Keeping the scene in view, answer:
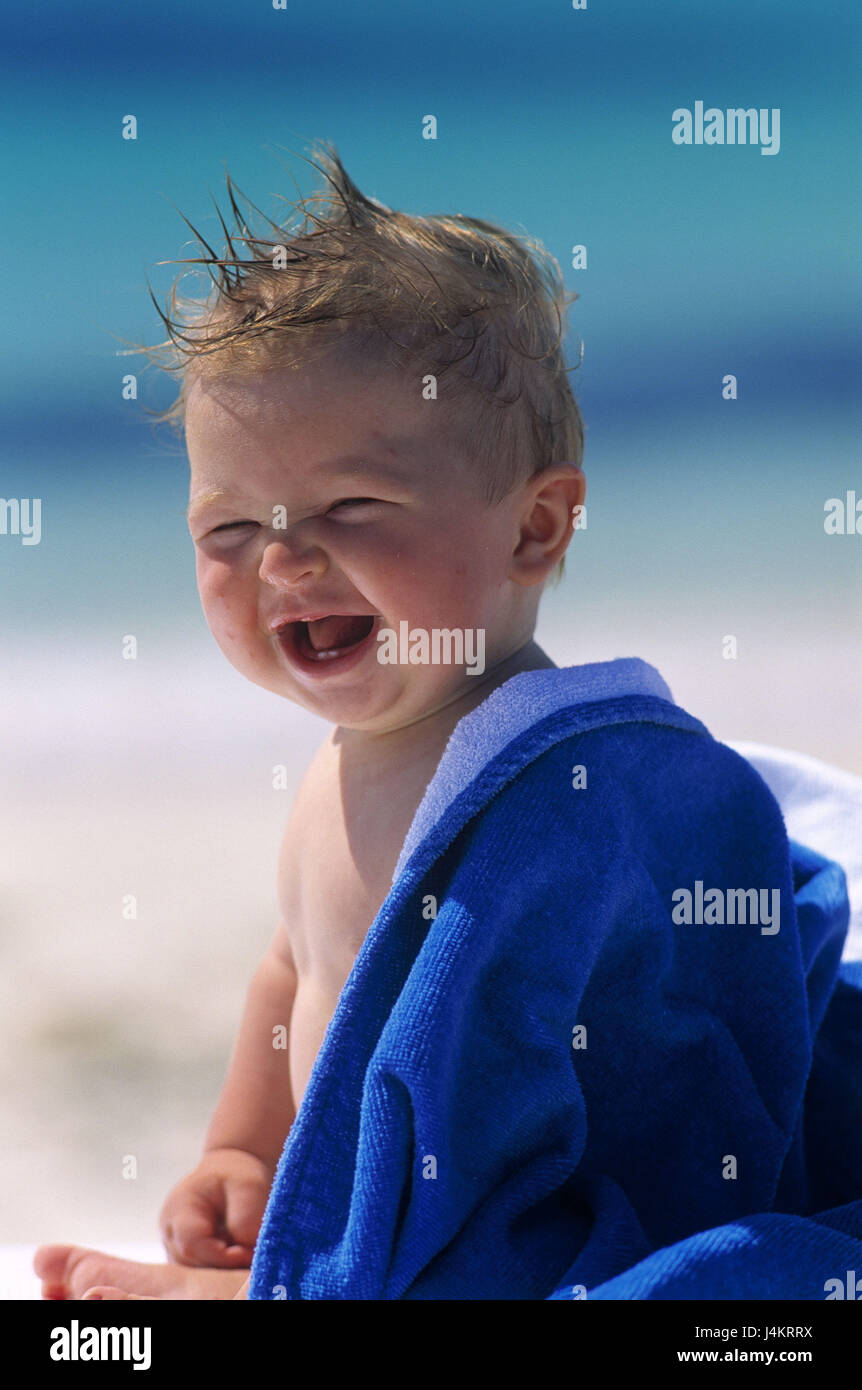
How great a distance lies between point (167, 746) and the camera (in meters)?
1.17

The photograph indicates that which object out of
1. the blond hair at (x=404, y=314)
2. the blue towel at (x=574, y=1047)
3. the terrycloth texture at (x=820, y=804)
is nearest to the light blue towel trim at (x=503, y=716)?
the blue towel at (x=574, y=1047)

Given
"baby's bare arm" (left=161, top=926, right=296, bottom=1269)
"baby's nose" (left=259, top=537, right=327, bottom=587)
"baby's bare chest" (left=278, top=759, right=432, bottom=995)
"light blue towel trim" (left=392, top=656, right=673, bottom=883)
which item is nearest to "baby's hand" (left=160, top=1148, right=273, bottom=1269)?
"baby's bare arm" (left=161, top=926, right=296, bottom=1269)

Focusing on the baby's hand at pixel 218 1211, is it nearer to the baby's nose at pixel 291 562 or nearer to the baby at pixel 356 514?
the baby at pixel 356 514

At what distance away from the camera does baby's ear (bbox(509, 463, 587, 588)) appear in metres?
0.67

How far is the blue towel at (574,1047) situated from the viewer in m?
0.53

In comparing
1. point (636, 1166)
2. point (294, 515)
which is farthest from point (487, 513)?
point (636, 1166)

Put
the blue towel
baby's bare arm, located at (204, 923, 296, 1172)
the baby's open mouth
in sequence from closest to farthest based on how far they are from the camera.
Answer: the blue towel, the baby's open mouth, baby's bare arm, located at (204, 923, 296, 1172)

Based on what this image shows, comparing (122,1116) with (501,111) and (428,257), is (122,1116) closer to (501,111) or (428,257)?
(428,257)

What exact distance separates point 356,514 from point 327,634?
0.07 metres

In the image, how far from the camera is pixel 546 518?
684mm

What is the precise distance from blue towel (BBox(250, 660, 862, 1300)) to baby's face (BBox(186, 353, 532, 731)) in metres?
0.06

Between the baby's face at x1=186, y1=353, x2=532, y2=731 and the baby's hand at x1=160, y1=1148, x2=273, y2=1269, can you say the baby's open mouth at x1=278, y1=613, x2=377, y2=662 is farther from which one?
the baby's hand at x1=160, y1=1148, x2=273, y2=1269

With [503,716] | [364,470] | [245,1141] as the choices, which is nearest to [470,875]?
[503,716]
